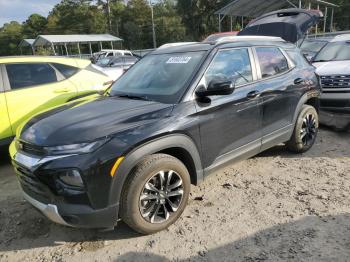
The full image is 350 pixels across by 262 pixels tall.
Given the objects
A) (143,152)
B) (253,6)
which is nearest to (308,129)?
(143,152)

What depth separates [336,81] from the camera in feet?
21.0

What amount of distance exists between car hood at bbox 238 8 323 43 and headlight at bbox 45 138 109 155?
24.1 ft

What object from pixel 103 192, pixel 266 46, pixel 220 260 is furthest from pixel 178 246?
pixel 266 46

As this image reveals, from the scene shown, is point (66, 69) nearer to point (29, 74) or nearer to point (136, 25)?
point (29, 74)

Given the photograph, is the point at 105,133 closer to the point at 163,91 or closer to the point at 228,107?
the point at 163,91

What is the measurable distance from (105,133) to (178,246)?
4.08 ft

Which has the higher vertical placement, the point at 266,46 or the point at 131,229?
the point at 266,46

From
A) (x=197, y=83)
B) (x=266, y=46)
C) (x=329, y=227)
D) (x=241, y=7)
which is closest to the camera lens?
(x=329, y=227)

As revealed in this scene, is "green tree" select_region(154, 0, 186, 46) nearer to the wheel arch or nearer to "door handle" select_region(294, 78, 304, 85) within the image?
the wheel arch

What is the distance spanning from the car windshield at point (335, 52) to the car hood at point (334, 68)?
454mm

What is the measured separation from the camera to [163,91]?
3754mm

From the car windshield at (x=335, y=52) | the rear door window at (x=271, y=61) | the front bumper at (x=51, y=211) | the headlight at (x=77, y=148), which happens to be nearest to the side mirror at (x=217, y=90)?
the rear door window at (x=271, y=61)

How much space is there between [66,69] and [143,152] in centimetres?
353

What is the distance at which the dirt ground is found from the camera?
312 centimetres
